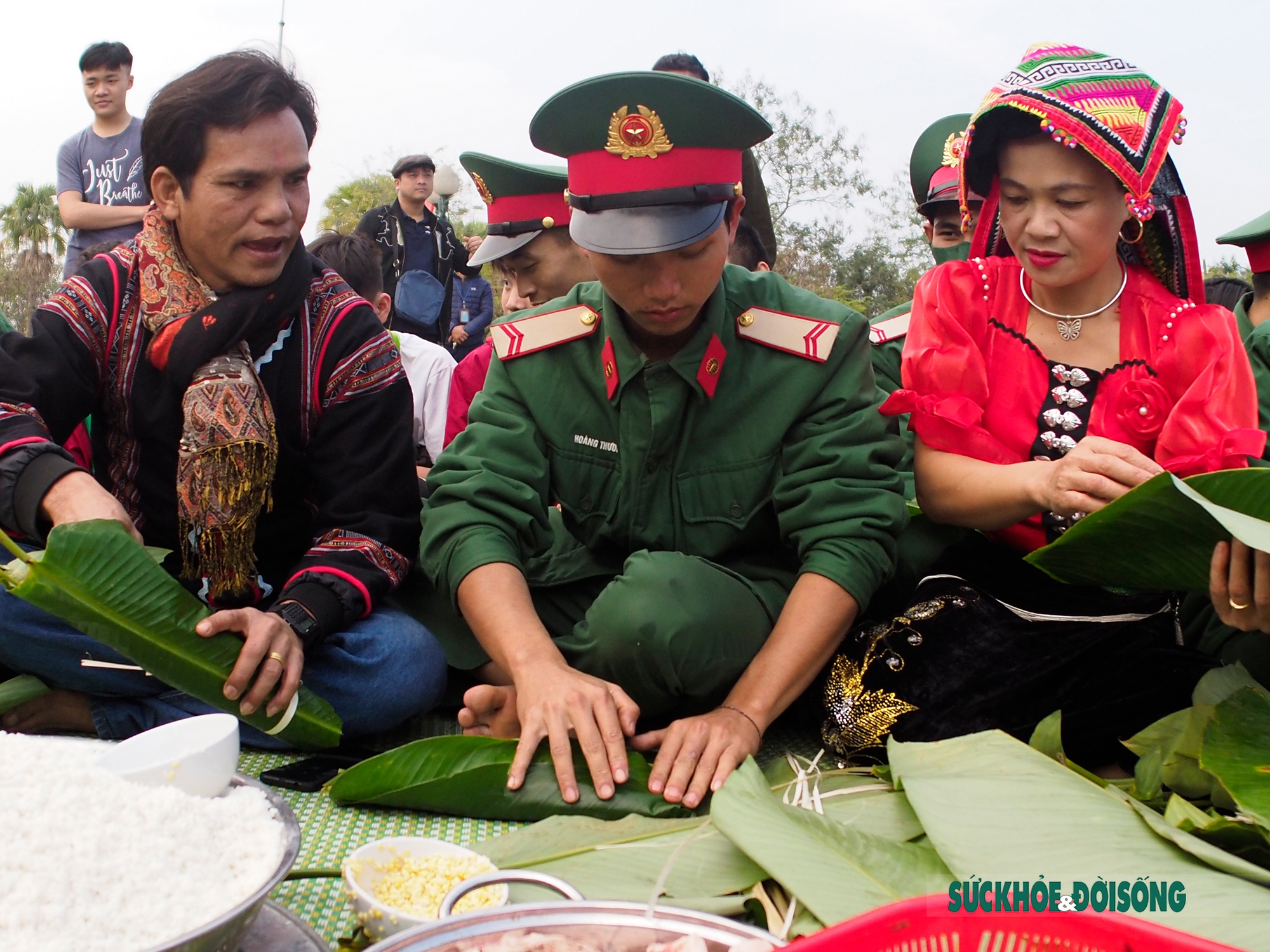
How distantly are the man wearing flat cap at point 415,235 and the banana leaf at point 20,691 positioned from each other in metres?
4.35

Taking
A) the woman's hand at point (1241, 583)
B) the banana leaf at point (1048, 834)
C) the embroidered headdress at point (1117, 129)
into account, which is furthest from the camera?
the embroidered headdress at point (1117, 129)

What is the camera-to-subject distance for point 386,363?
244 cm

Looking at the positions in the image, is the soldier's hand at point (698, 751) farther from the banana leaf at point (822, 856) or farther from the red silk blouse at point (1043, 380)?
the red silk blouse at point (1043, 380)

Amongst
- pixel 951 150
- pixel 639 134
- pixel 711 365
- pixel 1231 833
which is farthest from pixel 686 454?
pixel 951 150

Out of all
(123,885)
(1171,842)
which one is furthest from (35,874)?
(1171,842)

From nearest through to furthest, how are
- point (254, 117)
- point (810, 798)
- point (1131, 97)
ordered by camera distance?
point (810, 798) → point (1131, 97) → point (254, 117)

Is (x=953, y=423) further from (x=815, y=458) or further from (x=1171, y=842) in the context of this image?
(x=1171, y=842)

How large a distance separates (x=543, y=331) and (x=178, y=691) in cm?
105

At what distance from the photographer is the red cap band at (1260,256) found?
3076 millimetres

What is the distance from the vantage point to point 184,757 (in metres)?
1.28

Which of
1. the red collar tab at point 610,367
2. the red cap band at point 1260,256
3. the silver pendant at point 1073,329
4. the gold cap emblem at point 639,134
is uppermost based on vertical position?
the gold cap emblem at point 639,134

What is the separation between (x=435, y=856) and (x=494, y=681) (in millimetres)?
1031

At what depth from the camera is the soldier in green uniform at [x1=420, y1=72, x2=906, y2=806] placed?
1.92 metres

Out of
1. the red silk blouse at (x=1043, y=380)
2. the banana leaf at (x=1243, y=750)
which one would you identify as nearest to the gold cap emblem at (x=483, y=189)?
the red silk blouse at (x=1043, y=380)
